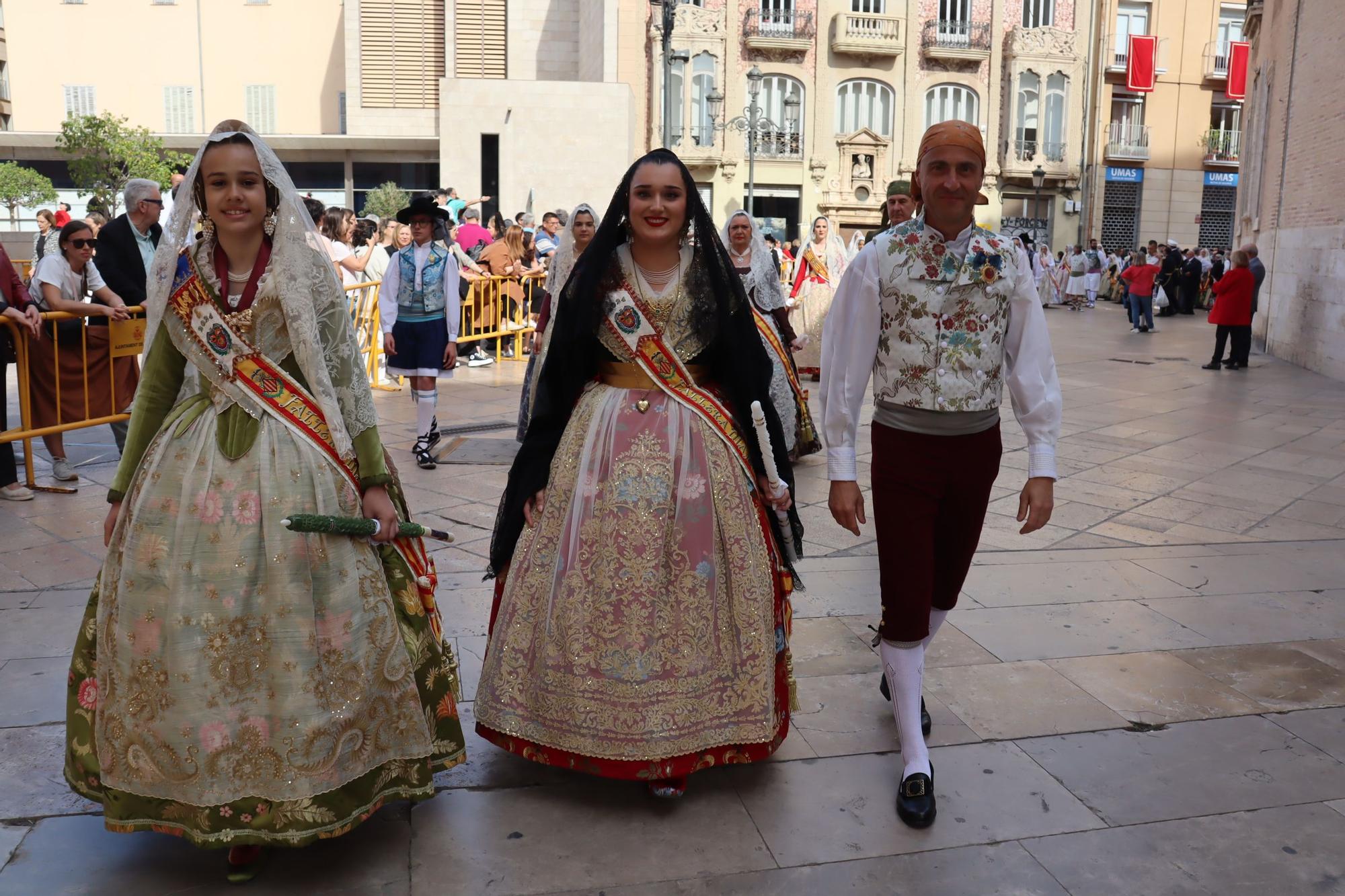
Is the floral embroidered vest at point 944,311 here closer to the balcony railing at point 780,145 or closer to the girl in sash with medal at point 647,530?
the girl in sash with medal at point 647,530

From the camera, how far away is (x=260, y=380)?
284cm

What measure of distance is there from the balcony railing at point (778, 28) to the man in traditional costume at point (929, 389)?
34.5 metres

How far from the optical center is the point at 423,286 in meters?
7.91

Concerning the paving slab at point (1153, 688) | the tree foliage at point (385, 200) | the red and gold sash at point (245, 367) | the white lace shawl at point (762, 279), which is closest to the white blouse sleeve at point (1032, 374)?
the paving slab at point (1153, 688)

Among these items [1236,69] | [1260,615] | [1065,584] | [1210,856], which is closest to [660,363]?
[1210,856]

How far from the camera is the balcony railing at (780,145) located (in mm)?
36250

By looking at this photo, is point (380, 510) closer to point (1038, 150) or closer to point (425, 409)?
point (425, 409)

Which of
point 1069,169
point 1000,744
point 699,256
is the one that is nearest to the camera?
point 699,256

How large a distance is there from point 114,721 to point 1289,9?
61.8ft

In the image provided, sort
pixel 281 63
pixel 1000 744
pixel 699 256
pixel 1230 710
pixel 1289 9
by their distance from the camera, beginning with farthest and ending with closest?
1. pixel 281 63
2. pixel 1289 9
3. pixel 1230 710
4. pixel 1000 744
5. pixel 699 256

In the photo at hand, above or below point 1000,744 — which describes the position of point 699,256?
above

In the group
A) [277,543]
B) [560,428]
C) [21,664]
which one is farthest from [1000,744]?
[21,664]

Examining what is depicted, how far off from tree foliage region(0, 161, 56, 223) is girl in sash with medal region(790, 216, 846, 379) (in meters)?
28.5

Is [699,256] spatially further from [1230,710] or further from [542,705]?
[1230,710]
